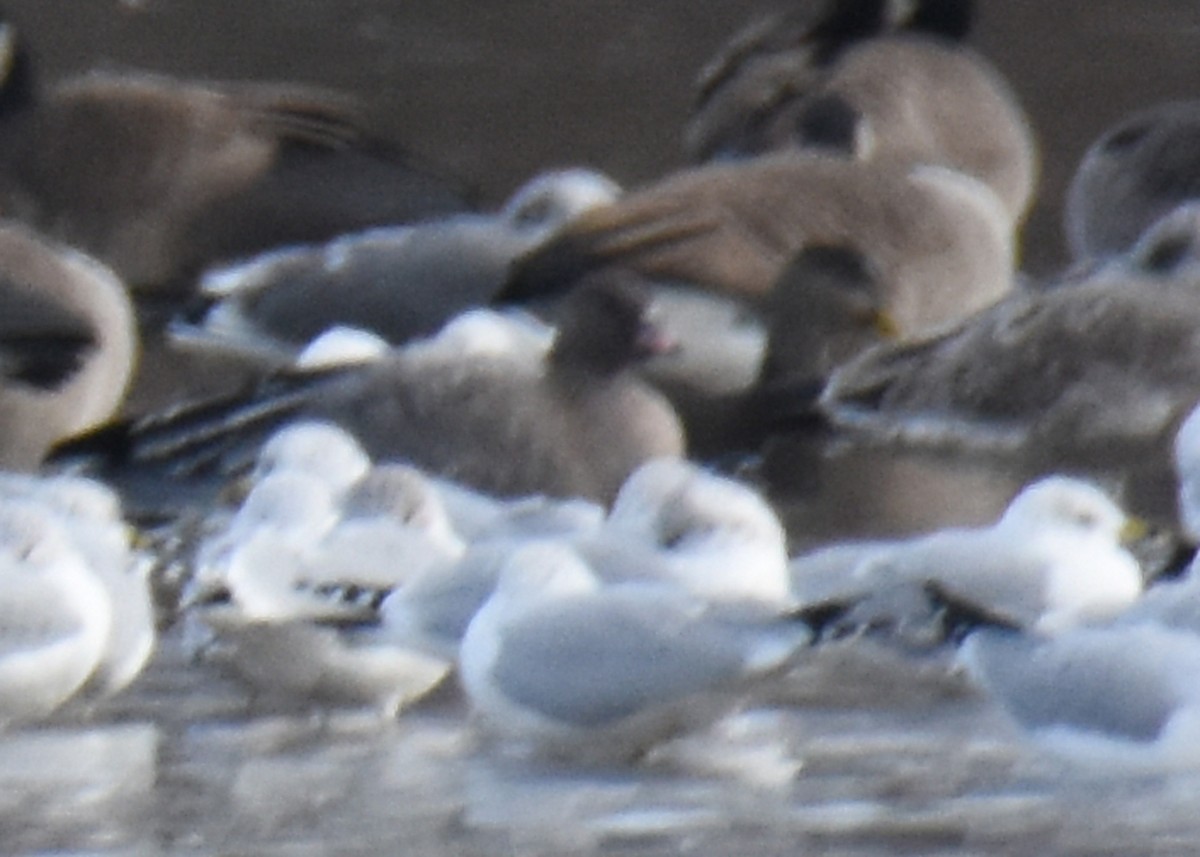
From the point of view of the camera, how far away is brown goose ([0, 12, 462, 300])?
1191 centimetres

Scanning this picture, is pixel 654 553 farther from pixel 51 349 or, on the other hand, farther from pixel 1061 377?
pixel 51 349

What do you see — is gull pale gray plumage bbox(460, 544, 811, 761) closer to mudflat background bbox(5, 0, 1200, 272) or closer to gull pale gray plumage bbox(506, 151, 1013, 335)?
gull pale gray plumage bbox(506, 151, 1013, 335)

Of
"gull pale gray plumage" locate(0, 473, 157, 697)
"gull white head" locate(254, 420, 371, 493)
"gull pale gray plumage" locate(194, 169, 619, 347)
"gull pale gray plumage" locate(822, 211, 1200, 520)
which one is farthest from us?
"gull pale gray plumage" locate(194, 169, 619, 347)

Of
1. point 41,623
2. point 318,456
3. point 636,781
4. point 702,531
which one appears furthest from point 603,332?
point 636,781

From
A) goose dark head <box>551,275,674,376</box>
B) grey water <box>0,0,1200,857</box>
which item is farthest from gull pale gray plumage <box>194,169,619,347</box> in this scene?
grey water <box>0,0,1200,857</box>

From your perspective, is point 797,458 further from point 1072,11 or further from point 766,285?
point 1072,11

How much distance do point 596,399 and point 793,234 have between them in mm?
1945

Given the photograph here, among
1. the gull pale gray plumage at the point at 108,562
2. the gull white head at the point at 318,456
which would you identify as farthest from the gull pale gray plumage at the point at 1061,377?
the gull pale gray plumage at the point at 108,562

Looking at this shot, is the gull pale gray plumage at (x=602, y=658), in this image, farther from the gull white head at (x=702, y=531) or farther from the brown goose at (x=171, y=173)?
the brown goose at (x=171, y=173)

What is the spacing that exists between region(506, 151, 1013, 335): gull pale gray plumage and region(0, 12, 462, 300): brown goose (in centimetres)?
164

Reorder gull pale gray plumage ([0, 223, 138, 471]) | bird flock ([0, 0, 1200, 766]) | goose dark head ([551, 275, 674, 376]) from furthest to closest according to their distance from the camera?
gull pale gray plumage ([0, 223, 138, 471])
goose dark head ([551, 275, 674, 376])
bird flock ([0, 0, 1200, 766])

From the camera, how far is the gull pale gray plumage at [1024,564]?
6.25m

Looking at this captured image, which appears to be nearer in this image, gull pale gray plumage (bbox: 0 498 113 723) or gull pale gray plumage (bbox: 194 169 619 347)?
gull pale gray plumage (bbox: 0 498 113 723)

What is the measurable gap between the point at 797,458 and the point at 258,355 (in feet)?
6.79
